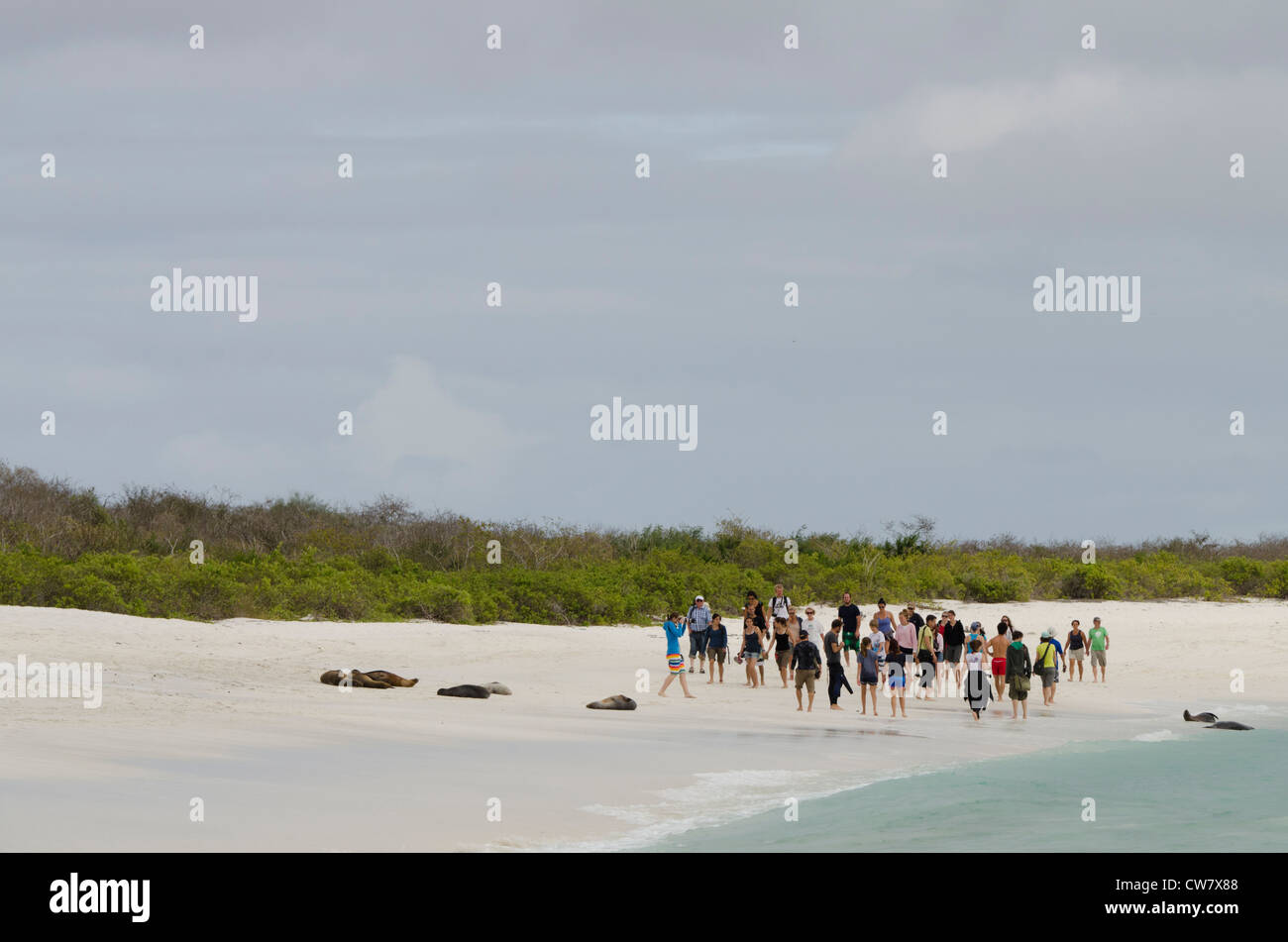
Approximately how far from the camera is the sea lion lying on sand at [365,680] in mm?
22911

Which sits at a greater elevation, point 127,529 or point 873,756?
point 127,529

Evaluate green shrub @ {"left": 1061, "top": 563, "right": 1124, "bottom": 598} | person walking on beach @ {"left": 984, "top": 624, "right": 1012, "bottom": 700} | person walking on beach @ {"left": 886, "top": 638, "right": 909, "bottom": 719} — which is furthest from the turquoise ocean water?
green shrub @ {"left": 1061, "top": 563, "right": 1124, "bottom": 598}

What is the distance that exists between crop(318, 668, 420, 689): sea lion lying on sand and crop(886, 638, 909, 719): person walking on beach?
790cm

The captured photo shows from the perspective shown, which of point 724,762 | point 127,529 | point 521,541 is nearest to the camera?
point 724,762

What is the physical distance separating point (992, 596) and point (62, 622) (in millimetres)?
28138

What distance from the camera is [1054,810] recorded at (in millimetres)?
15867

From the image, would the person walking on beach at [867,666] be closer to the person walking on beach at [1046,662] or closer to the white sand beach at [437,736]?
the white sand beach at [437,736]

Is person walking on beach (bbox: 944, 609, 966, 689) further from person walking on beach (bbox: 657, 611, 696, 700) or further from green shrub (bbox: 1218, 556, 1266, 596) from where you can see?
green shrub (bbox: 1218, 556, 1266, 596)

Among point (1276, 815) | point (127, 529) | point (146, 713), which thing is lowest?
point (1276, 815)

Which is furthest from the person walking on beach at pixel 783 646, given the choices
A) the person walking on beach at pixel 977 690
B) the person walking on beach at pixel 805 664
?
the person walking on beach at pixel 977 690

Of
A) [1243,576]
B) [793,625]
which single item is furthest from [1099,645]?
[1243,576]
